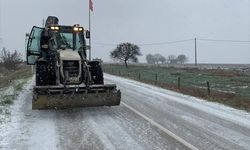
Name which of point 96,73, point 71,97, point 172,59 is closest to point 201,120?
point 71,97

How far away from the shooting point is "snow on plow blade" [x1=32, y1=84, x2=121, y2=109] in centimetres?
1248

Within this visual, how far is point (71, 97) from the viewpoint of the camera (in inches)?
502

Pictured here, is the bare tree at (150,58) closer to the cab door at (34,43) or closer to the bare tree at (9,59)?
the bare tree at (9,59)

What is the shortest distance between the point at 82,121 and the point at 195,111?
14.4 ft

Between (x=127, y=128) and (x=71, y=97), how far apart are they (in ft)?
8.77

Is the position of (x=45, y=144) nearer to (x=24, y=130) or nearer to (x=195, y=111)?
(x=24, y=130)

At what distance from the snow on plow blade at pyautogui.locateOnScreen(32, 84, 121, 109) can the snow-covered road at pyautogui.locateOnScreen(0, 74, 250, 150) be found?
0.42 metres

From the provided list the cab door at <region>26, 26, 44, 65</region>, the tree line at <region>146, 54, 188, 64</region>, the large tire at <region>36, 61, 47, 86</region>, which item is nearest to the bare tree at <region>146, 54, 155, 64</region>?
the tree line at <region>146, 54, 188, 64</region>

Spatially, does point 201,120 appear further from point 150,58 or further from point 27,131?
point 150,58

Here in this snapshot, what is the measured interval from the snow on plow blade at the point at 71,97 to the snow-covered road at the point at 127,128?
0.42 m

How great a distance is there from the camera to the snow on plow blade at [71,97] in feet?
41.0

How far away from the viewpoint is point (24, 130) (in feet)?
34.9

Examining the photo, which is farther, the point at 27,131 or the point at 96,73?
the point at 96,73

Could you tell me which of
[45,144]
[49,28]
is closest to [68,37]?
[49,28]
